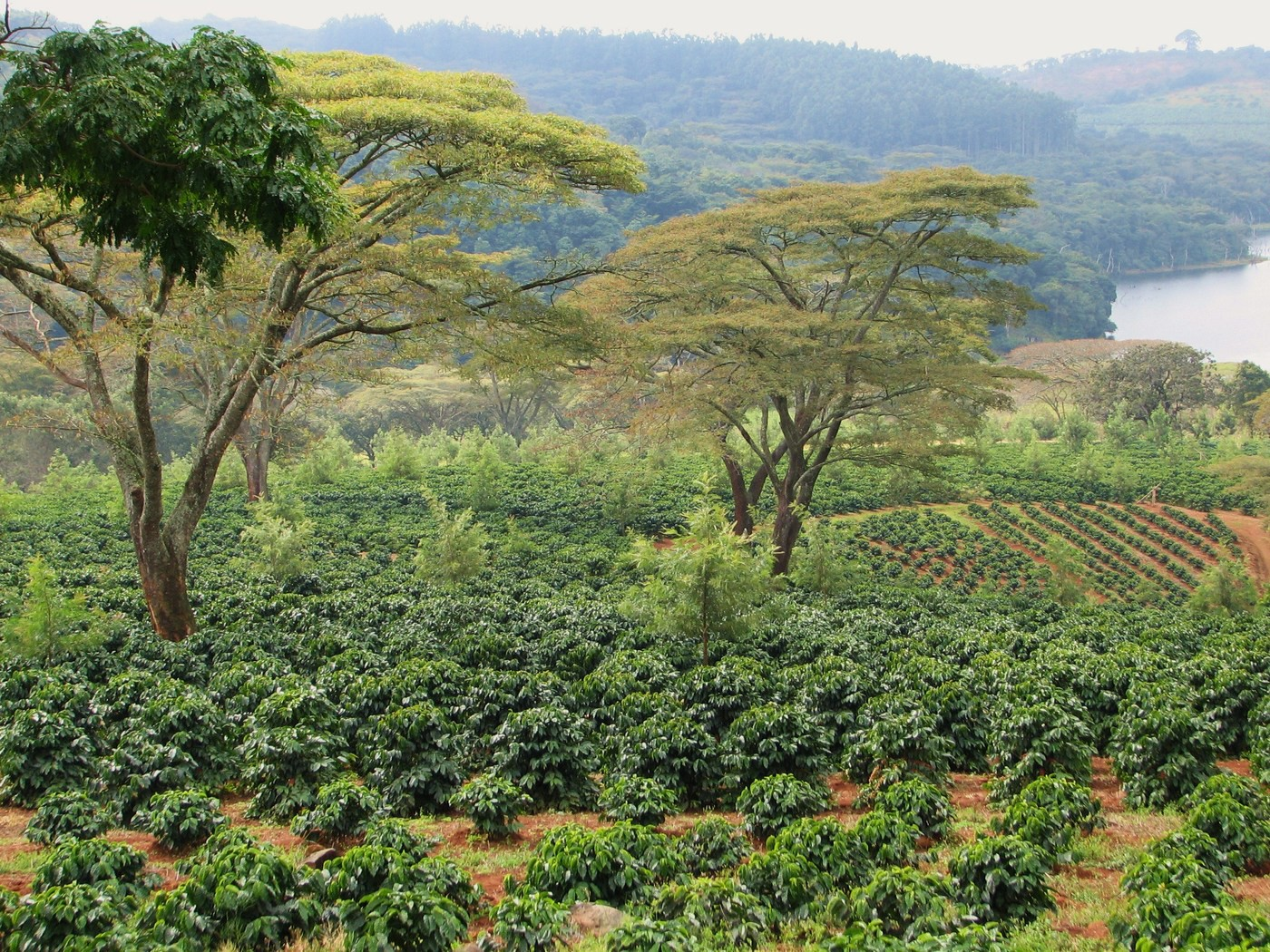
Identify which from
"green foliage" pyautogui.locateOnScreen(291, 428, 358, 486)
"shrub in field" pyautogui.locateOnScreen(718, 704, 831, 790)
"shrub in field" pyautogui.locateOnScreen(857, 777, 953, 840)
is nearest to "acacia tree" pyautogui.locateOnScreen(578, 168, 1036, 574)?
"shrub in field" pyautogui.locateOnScreen(718, 704, 831, 790)

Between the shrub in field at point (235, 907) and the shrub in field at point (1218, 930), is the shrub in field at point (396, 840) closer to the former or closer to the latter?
the shrub in field at point (235, 907)

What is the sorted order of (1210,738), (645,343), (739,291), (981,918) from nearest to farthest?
(981,918), (1210,738), (645,343), (739,291)

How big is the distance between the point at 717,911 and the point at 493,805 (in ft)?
9.39

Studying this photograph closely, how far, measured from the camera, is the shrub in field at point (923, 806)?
25.7ft

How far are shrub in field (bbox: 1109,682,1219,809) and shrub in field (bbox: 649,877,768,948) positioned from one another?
15.4 ft

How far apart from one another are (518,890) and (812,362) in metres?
15.6

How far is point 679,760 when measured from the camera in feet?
30.0

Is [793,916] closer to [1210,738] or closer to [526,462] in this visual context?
[1210,738]

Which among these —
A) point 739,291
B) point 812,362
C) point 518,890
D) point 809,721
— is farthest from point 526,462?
point 518,890

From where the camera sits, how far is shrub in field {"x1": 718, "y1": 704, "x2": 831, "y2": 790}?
30.1 feet

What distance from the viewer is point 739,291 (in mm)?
23500

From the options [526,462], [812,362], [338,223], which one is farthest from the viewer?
[526,462]

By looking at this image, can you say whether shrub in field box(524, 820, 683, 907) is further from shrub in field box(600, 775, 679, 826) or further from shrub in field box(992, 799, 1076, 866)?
shrub in field box(992, 799, 1076, 866)

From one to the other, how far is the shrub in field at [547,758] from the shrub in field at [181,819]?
2601mm
